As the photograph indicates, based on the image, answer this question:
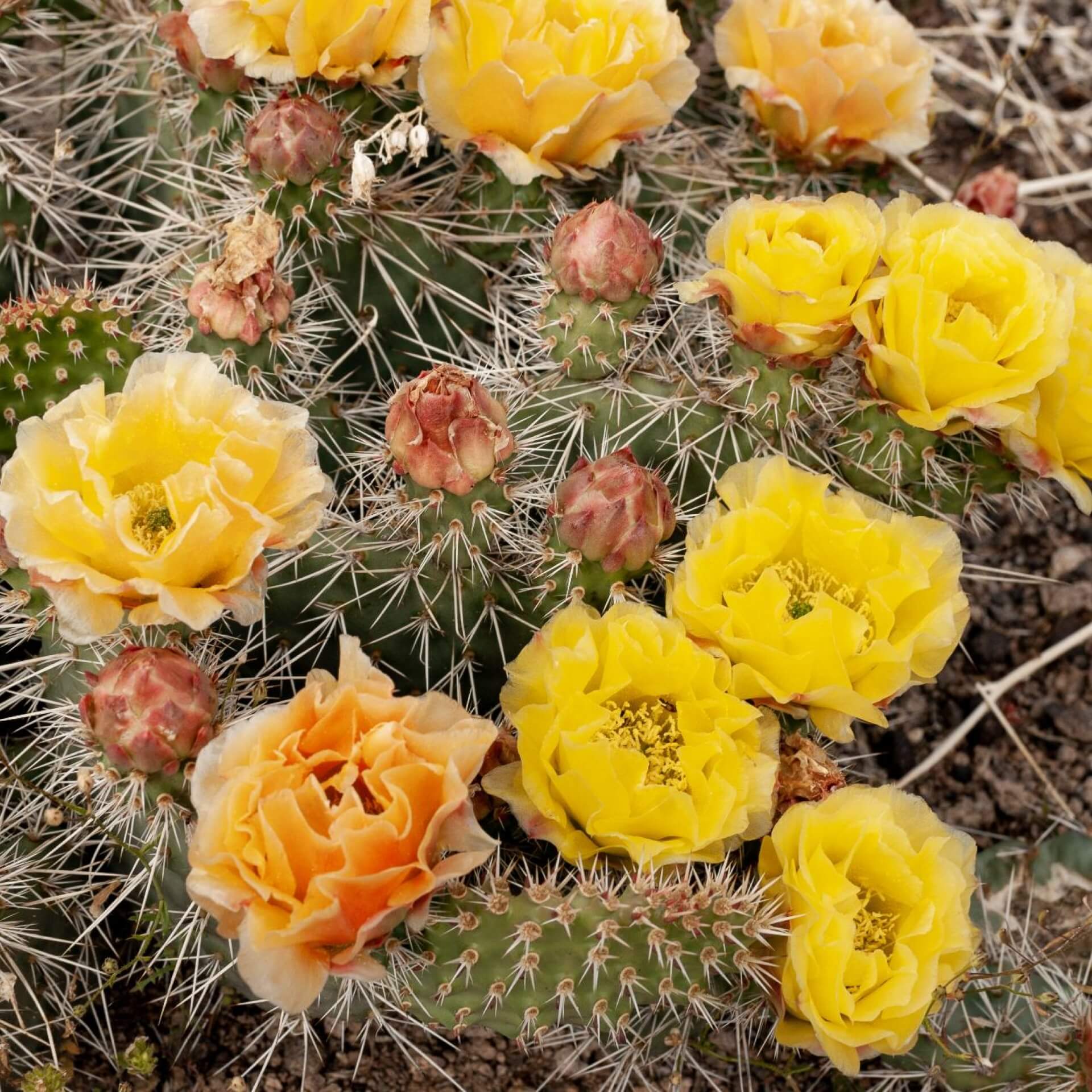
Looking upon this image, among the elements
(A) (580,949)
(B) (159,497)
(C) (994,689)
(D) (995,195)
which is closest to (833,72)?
(D) (995,195)

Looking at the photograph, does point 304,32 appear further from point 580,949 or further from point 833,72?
point 580,949

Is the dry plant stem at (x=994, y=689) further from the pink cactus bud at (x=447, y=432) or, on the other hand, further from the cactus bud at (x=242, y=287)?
the cactus bud at (x=242, y=287)

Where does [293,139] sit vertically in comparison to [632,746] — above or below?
above

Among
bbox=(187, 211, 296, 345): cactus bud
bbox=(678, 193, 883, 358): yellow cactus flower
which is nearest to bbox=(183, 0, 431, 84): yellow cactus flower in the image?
bbox=(187, 211, 296, 345): cactus bud

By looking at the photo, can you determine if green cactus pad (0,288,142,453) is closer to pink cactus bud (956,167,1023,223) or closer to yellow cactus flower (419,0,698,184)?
yellow cactus flower (419,0,698,184)

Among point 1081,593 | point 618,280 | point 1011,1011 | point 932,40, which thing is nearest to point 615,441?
point 618,280

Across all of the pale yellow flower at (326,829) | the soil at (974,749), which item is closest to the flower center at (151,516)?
the pale yellow flower at (326,829)
